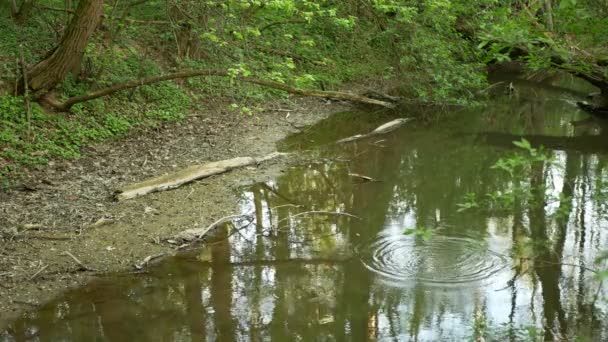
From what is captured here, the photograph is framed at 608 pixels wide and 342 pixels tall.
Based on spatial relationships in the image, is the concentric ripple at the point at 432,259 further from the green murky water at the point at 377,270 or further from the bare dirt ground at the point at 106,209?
the bare dirt ground at the point at 106,209

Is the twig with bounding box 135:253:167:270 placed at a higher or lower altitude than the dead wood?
lower

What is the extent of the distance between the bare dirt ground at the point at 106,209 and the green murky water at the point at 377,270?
42cm

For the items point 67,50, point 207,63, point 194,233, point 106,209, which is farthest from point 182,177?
point 207,63

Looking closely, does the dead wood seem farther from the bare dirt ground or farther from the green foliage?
the green foliage

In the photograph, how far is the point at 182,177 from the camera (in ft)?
35.6

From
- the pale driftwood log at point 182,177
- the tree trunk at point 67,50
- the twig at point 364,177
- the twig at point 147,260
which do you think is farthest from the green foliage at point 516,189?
the tree trunk at point 67,50

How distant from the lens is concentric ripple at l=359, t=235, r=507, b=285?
7.68 metres

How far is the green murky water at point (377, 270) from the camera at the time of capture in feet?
21.6

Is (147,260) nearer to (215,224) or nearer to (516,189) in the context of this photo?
(215,224)

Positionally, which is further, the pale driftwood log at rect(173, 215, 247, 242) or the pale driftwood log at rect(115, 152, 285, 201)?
the pale driftwood log at rect(115, 152, 285, 201)

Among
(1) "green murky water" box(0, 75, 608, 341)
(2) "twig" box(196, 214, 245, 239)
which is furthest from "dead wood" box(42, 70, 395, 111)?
(2) "twig" box(196, 214, 245, 239)

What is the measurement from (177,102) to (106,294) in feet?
26.6

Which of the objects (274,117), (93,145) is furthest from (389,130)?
(93,145)

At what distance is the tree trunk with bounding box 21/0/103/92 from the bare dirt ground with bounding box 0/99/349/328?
166cm
